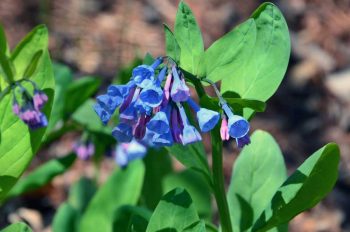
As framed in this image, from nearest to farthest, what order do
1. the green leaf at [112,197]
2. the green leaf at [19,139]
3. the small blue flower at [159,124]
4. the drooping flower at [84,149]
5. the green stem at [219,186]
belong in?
the small blue flower at [159,124]
the green stem at [219,186]
the green leaf at [19,139]
the green leaf at [112,197]
the drooping flower at [84,149]

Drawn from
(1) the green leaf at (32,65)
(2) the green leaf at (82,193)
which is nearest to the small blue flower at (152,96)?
(1) the green leaf at (32,65)

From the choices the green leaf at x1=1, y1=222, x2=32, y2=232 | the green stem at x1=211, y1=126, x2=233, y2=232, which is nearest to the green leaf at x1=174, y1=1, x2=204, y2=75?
the green stem at x1=211, y1=126, x2=233, y2=232

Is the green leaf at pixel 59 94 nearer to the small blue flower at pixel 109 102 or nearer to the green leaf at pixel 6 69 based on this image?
the green leaf at pixel 6 69

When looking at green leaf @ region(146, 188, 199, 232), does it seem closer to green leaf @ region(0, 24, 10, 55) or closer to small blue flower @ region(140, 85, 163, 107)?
small blue flower @ region(140, 85, 163, 107)

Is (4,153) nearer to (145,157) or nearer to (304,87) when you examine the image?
(145,157)

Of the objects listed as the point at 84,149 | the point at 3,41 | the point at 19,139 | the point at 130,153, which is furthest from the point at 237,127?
the point at 84,149

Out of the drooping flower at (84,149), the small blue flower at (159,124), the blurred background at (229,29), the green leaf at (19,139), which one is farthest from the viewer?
the blurred background at (229,29)

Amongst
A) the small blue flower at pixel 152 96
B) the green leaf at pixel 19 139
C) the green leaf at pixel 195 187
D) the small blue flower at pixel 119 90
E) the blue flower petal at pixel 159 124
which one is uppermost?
the small blue flower at pixel 152 96
